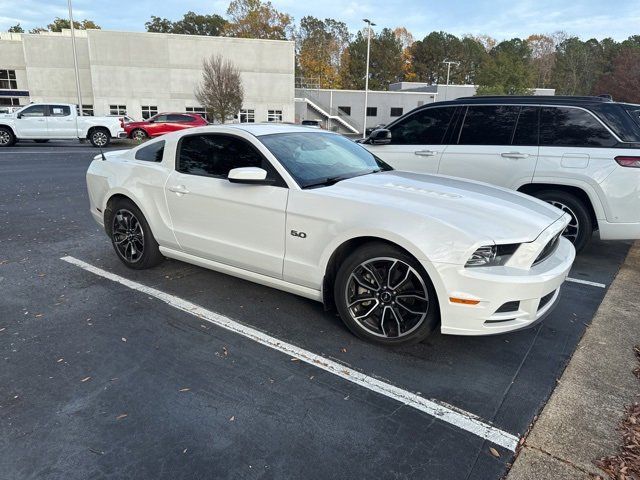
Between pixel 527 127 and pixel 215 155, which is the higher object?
pixel 527 127

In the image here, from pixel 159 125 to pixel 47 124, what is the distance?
16.7 feet

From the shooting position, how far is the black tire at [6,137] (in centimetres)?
1945

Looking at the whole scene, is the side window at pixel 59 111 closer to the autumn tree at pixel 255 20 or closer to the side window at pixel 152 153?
the side window at pixel 152 153

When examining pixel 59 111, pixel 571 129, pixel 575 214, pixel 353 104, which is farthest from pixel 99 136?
pixel 353 104

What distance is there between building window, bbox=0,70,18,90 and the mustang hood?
5059cm

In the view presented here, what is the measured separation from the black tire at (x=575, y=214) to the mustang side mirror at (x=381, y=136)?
212 centimetres

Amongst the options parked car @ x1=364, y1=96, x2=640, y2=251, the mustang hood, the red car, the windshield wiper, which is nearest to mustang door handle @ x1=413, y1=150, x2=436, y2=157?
parked car @ x1=364, y1=96, x2=640, y2=251

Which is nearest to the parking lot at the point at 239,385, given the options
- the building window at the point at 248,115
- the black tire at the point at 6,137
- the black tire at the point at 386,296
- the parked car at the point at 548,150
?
Result: the black tire at the point at 386,296

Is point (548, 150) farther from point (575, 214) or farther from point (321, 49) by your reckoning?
point (321, 49)

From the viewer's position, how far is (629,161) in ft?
16.4

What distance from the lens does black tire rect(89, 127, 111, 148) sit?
20516 millimetres

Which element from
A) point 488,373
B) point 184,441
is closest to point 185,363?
point 184,441

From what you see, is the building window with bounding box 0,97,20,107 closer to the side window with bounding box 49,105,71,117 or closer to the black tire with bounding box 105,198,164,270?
the side window with bounding box 49,105,71,117

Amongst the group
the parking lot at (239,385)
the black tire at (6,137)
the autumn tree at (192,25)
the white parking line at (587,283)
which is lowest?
the parking lot at (239,385)
